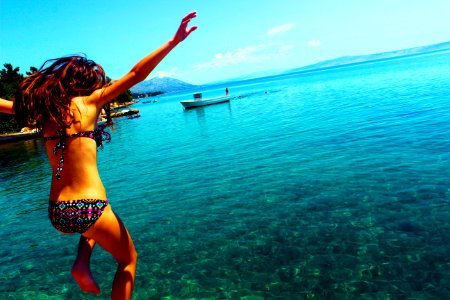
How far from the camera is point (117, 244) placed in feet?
10.3

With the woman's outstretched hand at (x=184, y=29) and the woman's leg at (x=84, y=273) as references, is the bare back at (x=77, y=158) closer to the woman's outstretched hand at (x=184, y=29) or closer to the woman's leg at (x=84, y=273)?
the woman's leg at (x=84, y=273)

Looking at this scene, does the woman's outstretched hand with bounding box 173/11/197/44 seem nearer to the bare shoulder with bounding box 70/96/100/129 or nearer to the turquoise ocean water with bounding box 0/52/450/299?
the bare shoulder with bounding box 70/96/100/129

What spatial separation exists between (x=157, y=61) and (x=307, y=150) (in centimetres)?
1516

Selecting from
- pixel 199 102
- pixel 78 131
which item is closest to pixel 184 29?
pixel 78 131

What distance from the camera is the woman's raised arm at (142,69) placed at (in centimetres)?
292

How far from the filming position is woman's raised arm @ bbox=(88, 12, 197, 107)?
2.92 meters

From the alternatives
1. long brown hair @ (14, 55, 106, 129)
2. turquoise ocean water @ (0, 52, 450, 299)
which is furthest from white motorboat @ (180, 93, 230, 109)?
long brown hair @ (14, 55, 106, 129)

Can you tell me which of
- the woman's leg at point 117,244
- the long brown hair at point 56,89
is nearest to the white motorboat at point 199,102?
the long brown hair at point 56,89

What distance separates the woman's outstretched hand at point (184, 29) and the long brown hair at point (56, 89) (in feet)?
2.71

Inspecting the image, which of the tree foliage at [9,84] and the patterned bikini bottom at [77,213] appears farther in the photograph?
the tree foliage at [9,84]

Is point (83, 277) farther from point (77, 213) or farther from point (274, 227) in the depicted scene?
point (274, 227)

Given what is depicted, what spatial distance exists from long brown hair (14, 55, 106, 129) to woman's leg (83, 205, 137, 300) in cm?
92

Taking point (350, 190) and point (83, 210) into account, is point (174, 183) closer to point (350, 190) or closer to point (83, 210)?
point (350, 190)

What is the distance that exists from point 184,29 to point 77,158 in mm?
1522
